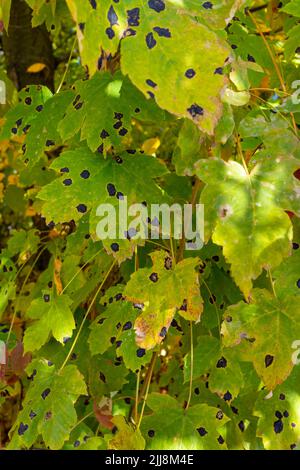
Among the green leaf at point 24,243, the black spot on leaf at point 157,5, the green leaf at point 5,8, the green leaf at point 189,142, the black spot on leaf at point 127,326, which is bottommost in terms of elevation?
the green leaf at point 24,243

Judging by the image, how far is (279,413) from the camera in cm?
112

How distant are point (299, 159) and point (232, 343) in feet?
1.07

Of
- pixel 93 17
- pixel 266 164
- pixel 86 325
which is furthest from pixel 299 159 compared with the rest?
pixel 86 325

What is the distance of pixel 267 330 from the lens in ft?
3.34

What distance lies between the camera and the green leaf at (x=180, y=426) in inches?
42.2

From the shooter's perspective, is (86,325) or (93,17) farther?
(86,325)

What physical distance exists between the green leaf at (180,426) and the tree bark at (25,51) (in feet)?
4.53

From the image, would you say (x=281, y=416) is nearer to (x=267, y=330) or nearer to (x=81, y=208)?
(x=267, y=330)

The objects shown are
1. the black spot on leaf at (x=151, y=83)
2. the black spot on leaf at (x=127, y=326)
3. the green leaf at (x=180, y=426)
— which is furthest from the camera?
the black spot on leaf at (x=127, y=326)

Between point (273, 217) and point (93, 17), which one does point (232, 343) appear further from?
point (93, 17)

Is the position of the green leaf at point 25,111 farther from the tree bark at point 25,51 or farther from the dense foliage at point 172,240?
the tree bark at point 25,51

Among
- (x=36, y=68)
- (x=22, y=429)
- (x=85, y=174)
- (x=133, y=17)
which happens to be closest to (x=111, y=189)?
(x=85, y=174)

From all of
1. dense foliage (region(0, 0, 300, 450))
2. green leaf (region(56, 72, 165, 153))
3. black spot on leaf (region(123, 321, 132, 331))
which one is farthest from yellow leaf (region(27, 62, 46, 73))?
black spot on leaf (region(123, 321, 132, 331))

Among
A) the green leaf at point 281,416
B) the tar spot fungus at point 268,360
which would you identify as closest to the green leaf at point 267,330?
the tar spot fungus at point 268,360
